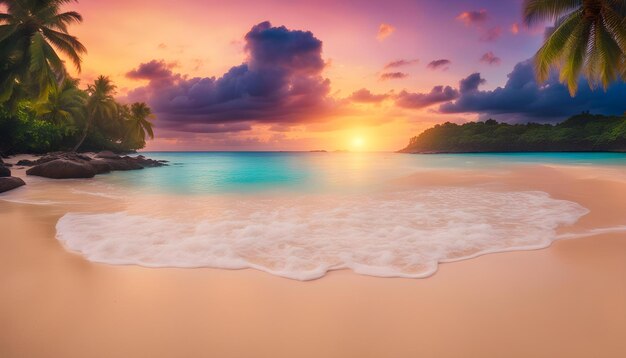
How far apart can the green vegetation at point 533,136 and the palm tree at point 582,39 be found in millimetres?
78010

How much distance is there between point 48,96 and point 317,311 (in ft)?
90.2

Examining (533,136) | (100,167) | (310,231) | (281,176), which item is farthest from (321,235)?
(533,136)

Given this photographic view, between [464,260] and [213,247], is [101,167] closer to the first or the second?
[213,247]

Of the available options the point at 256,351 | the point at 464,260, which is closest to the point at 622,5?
the point at 464,260

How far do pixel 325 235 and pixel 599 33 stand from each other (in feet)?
47.0

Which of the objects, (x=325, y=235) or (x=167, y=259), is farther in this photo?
(x=325, y=235)

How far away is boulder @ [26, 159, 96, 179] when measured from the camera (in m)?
17.2

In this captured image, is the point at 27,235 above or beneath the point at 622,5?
beneath

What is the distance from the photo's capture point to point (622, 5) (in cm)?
1151

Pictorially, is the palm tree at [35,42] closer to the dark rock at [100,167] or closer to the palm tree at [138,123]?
the dark rock at [100,167]

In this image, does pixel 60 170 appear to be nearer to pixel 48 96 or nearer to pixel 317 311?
pixel 48 96

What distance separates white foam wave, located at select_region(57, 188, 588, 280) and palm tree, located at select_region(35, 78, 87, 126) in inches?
1462

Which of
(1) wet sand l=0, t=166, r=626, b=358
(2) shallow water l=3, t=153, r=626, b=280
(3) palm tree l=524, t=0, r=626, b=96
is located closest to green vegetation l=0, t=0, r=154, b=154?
(2) shallow water l=3, t=153, r=626, b=280

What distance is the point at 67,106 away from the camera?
125 feet
